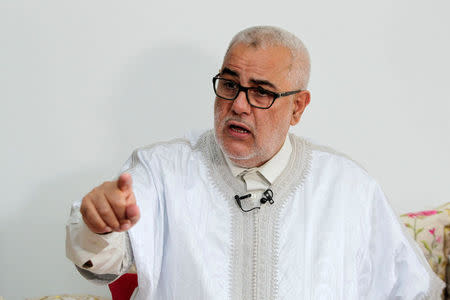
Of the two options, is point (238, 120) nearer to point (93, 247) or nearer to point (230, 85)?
point (230, 85)

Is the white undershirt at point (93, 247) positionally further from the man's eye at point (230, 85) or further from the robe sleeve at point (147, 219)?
the man's eye at point (230, 85)

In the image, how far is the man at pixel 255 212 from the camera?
167cm

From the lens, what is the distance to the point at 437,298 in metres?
1.86

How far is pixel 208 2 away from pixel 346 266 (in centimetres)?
123

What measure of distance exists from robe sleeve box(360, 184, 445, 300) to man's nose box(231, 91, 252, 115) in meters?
0.59

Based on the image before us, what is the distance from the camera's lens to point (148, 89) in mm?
2205

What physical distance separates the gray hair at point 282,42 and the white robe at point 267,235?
0.27 metres

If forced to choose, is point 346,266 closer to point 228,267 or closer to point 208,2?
point 228,267

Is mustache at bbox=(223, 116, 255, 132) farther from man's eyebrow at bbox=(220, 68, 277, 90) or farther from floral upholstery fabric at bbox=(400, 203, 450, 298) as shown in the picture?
floral upholstery fabric at bbox=(400, 203, 450, 298)

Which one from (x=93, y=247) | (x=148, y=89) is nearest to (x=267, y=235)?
(x=93, y=247)

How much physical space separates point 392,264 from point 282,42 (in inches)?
34.3

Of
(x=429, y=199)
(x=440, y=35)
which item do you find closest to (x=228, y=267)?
(x=429, y=199)

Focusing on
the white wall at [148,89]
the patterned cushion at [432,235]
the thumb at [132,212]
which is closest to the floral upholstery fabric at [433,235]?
the patterned cushion at [432,235]

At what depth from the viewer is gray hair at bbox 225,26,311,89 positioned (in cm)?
171
